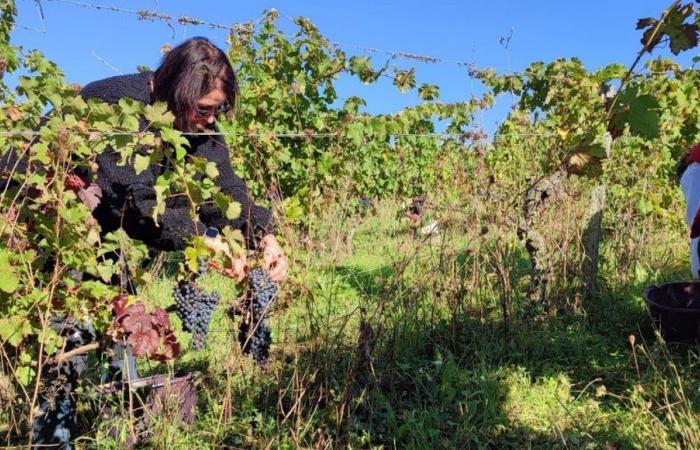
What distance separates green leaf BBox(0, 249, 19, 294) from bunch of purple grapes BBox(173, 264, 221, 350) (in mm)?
559

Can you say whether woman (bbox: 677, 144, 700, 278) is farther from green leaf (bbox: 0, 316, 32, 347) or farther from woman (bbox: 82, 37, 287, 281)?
green leaf (bbox: 0, 316, 32, 347)

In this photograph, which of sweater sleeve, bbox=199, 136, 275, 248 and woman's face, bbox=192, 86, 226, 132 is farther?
sweater sleeve, bbox=199, 136, 275, 248

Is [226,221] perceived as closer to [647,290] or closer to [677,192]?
[647,290]

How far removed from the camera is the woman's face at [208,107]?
202cm

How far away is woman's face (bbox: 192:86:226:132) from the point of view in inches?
79.4

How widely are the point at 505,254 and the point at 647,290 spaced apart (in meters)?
0.87

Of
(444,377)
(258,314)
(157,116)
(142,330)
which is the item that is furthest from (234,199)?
(444,377)

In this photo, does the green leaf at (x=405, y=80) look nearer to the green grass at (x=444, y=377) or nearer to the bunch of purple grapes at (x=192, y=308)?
the green grass at (x=444, y=377)

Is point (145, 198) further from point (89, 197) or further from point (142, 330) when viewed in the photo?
point (142, 330)

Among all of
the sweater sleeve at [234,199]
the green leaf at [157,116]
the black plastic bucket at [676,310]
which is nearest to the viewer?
the green leaf at [157,116]

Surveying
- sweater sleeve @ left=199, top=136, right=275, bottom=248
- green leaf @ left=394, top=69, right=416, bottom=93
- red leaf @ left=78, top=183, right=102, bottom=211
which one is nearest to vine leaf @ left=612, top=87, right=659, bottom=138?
sweater sleeve @ left=199, top=136, right=275, bottom=248

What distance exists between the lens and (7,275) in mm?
1567

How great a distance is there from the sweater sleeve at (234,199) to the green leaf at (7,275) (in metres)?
0.87

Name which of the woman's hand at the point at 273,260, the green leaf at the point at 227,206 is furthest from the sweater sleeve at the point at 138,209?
the woman's hand at the point at 273,260
